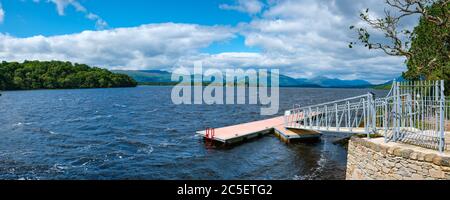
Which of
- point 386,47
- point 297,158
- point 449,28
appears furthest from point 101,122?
point 449,28

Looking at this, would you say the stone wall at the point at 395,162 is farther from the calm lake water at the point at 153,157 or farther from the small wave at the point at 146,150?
the small wave at the point at 146,150

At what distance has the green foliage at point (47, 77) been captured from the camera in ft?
486

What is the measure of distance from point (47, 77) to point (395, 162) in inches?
7053

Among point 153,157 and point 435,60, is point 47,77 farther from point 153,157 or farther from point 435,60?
point 435,60

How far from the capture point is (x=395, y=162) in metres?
11.2

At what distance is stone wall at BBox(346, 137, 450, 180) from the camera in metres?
9.91

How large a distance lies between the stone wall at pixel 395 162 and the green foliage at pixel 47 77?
522 feet

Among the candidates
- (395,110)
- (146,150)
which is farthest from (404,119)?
(146,150)

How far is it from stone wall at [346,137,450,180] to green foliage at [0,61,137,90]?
158973 mm

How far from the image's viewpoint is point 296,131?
1196 inches

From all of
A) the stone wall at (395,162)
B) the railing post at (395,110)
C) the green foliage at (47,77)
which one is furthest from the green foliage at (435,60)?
the green foliage at (47,77)

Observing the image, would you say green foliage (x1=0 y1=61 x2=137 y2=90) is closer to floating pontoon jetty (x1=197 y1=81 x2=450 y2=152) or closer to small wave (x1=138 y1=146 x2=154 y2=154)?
small wave (x1=138 y1=146 x2=154 y2=154)

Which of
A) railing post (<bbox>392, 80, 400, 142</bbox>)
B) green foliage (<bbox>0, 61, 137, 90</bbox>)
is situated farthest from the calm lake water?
green foliage (<bbox>0, 61, 137, 90</bbox>)
